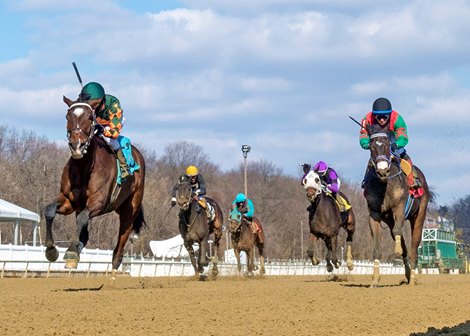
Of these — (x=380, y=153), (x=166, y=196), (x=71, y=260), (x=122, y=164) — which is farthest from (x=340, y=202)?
(x=166, y=196)

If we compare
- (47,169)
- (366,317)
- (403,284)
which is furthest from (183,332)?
(47,169)

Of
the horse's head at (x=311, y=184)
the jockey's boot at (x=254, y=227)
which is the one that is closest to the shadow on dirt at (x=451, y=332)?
the horse's head at (x=311, y=184)

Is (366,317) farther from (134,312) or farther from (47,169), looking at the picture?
(47,169)

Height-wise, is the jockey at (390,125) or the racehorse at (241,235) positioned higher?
the jockey at (390,125)

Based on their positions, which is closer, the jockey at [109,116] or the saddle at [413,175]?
the jockey at [109,116]

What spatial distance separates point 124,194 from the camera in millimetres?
16469

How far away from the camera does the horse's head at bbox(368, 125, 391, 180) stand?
1566 centimetres

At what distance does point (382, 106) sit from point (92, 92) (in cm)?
530

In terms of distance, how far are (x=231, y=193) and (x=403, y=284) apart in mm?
103154

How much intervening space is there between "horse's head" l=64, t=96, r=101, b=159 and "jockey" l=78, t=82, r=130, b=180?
702 millimetres

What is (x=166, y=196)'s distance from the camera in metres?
96.1

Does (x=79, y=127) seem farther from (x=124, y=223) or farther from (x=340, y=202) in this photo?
(x=340, y=202)

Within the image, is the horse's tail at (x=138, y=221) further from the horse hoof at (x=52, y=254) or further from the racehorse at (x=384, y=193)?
the racehorse at (x=384, y=193)

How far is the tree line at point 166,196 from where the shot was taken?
71.9 m
